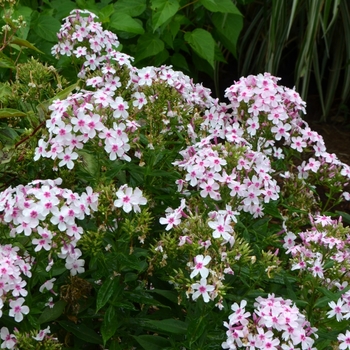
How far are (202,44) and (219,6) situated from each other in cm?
20

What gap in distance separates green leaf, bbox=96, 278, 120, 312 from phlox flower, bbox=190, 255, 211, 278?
283 millimetres

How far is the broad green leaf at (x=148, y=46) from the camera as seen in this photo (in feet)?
11.6

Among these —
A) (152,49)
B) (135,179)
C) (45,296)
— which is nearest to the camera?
(45,296)

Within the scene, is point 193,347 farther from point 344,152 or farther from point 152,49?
point 344,152

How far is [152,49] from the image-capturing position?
3.54m

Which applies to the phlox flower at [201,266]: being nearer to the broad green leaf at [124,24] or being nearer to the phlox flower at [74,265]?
the phlox flower at [74,265]

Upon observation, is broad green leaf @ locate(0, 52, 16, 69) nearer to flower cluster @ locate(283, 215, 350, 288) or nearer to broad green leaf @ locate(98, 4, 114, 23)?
broad green leaf @ locate(98, 4, 114, 23)

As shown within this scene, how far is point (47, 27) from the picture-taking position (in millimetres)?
3387

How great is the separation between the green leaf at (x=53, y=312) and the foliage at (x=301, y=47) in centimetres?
247

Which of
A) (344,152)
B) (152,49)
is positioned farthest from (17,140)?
(344,152)

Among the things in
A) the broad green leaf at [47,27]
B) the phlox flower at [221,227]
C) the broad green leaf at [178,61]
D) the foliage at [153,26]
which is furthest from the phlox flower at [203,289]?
the broad green leaf at [178,61]

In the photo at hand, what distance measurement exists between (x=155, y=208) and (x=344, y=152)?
245 cm

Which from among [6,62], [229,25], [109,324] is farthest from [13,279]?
[229,25]

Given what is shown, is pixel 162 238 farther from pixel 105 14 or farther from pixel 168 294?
pixel 105 14
